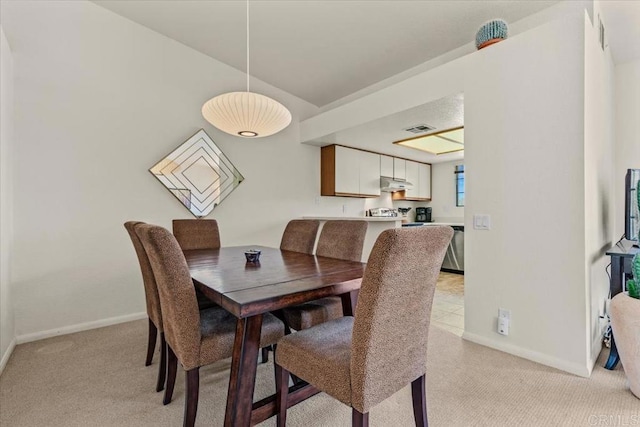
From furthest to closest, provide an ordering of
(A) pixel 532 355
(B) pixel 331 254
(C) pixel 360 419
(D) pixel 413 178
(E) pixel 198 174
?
(D) pixel 413 178 → (E) pixel 198 174 → (B) pixel 331 254 → (A) pixel 532 355 → (C) pixel 360 419

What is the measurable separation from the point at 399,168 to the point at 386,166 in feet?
1.28

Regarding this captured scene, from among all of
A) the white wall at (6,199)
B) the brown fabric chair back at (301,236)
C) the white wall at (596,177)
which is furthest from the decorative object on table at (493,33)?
the white wall at (6,199)

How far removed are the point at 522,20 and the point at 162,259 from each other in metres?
3.55

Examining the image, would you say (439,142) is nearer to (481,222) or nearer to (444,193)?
(444,193)

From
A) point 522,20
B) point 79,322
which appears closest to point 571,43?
point 522,20

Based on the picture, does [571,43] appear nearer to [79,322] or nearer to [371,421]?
[371,421]

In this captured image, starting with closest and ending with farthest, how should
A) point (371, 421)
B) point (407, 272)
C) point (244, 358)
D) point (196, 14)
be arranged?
point (407, 272)
point (244, 358)
point (371, 421)
point (196, 14)

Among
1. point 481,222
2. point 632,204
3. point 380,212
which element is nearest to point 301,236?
point 481,222

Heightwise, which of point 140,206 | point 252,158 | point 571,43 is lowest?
point 140,206

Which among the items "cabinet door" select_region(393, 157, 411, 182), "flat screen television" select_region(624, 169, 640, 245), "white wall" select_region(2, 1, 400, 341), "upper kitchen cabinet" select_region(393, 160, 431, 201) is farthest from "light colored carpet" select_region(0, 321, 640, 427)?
"upper kitchen cabinet" select_region(393, 160, 431, 201)

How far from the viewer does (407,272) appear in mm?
1074

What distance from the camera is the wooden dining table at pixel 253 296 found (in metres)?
1.21

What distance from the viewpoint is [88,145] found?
2.88m

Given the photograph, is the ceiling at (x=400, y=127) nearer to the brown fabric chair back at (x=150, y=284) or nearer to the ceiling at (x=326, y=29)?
the ceiling at (x=326, y=29)
